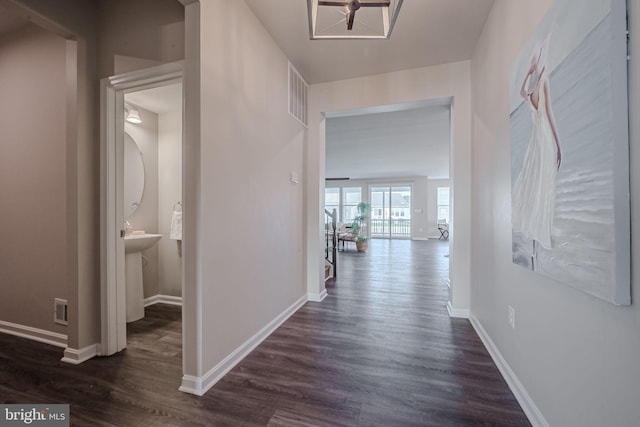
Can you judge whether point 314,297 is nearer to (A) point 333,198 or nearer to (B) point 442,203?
(A) point 333,198

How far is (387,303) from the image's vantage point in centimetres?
325

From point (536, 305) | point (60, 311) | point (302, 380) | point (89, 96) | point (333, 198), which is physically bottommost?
point (302, 380)

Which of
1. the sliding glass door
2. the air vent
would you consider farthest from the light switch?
the sliding glass door

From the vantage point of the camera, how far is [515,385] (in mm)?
1596

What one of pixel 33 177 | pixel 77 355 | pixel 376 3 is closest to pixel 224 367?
pixel 77 355

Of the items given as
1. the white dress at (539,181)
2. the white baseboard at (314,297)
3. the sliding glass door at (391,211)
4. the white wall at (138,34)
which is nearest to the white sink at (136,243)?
the white wall at (138,34)

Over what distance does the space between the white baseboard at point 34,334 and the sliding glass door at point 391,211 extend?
34.4 ft

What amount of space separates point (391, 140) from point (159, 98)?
169 inches

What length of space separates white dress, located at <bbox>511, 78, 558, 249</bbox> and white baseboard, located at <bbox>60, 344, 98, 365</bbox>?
3.05 m

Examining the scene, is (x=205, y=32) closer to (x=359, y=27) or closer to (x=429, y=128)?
(x=359, y=27)

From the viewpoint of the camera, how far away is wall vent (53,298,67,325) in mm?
A: 2142

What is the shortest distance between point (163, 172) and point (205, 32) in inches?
85.8

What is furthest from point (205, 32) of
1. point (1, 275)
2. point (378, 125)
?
point (378, 125)

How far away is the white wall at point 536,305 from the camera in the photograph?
816 mm
